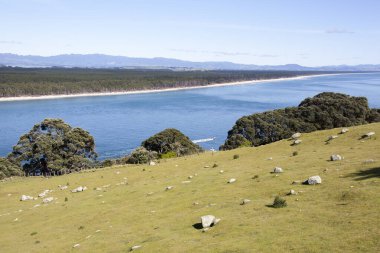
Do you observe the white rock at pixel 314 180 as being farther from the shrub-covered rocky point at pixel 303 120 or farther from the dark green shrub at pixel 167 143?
the shrub-covered rocky point at pixel 303 120

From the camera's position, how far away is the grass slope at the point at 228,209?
56.9 ft

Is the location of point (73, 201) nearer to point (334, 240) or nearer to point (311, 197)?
point (311, 197)

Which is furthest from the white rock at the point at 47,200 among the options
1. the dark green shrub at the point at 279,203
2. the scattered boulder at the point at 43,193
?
the dark green shrub at the point at 279,203

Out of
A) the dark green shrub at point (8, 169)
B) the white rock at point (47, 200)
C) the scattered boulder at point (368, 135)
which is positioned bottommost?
the dark green shrub at point (8, 169)

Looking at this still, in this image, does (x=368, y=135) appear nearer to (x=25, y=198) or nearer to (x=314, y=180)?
(x=314, y=180)

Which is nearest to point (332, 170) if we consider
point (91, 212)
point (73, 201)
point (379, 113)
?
point (91, 212)

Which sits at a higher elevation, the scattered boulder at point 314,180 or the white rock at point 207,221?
the scattered boulder at point 314,180

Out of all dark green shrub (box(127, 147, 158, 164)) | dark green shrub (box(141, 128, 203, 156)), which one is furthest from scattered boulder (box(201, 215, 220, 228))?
dark green shrub (box(141, 128, 203, 156))

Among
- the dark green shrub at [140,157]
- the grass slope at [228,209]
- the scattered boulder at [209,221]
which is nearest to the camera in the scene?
the grass slope at [228,209]

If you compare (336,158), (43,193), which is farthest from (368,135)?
(43,193)

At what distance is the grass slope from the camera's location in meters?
17.3

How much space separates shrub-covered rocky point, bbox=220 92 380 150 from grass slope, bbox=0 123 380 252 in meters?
46.7

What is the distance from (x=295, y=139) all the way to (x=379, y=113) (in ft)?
196

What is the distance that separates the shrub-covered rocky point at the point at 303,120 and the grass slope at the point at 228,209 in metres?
46.7
